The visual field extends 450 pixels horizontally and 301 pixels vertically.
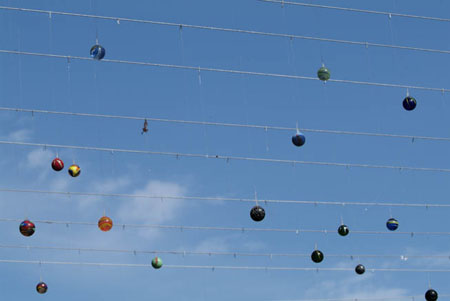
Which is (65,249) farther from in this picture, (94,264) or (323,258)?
(323,258)

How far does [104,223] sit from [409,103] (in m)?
7.23

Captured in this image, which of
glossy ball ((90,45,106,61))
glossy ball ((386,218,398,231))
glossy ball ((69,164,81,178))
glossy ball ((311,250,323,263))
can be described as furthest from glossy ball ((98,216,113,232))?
glossy ball ((386,218,398,231))

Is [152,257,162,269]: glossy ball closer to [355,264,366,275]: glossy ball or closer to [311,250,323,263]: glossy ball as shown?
[311,250,323,263]: glossy ball

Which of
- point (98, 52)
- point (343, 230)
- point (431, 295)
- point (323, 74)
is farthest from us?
point (431, 295)

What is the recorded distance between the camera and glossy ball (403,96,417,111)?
79.1 feet

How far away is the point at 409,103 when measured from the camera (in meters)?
24.1

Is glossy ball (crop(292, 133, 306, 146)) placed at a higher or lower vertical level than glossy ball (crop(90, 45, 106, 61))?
lower

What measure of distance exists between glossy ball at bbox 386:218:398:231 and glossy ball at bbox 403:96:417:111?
3.35 meters

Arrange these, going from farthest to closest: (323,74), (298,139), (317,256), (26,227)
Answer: (317,256), (26,227), (298,139), (323,74)

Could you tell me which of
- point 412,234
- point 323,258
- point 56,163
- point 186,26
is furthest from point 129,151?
point 412,234

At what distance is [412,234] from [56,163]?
9.47 meters

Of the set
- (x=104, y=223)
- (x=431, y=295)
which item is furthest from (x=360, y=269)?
(x=104, y=223)

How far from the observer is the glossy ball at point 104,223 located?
77.7 ft

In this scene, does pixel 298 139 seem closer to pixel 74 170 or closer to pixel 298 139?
pixel 298 139
